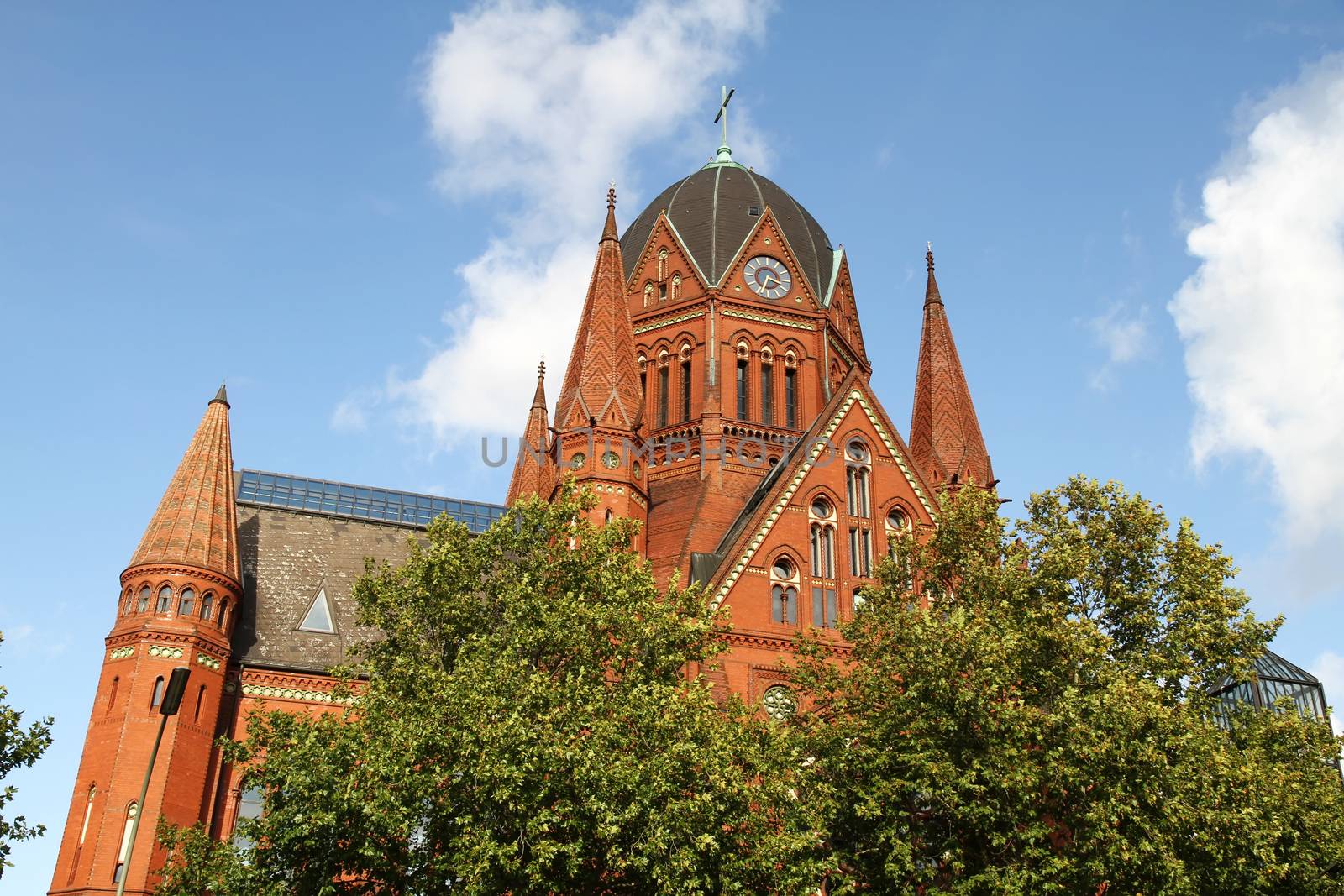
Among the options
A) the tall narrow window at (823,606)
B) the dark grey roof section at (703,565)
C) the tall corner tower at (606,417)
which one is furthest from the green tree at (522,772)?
the tall corner tower at (606,417)

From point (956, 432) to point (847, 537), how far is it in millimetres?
9873

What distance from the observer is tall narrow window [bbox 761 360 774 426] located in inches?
2066

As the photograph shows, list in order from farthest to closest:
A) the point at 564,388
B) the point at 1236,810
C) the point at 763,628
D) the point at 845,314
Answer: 1. the point at 845,314
2. the point at 564,388
3. the point at 763,628
4. the point at 1236,810

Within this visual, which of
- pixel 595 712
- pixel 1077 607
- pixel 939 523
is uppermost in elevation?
pixel 939 523

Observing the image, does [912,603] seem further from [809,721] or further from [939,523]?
[809,721]

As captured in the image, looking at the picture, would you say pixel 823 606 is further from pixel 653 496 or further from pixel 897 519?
pixel 653 496

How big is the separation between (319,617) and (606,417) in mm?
12214

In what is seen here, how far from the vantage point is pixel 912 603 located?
117 feet

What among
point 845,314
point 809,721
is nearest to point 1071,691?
point 809,721

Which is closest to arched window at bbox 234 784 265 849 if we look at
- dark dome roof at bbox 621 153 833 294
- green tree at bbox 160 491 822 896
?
green tree at bbox 160 491 822 896

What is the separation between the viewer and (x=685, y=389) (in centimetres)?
5306

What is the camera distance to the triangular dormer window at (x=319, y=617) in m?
43.3

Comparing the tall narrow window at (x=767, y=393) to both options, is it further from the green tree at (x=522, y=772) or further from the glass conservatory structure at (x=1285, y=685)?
the glass conservatory structure at (x=1285, y=685)

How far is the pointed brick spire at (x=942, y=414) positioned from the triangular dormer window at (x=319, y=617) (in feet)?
71.7
